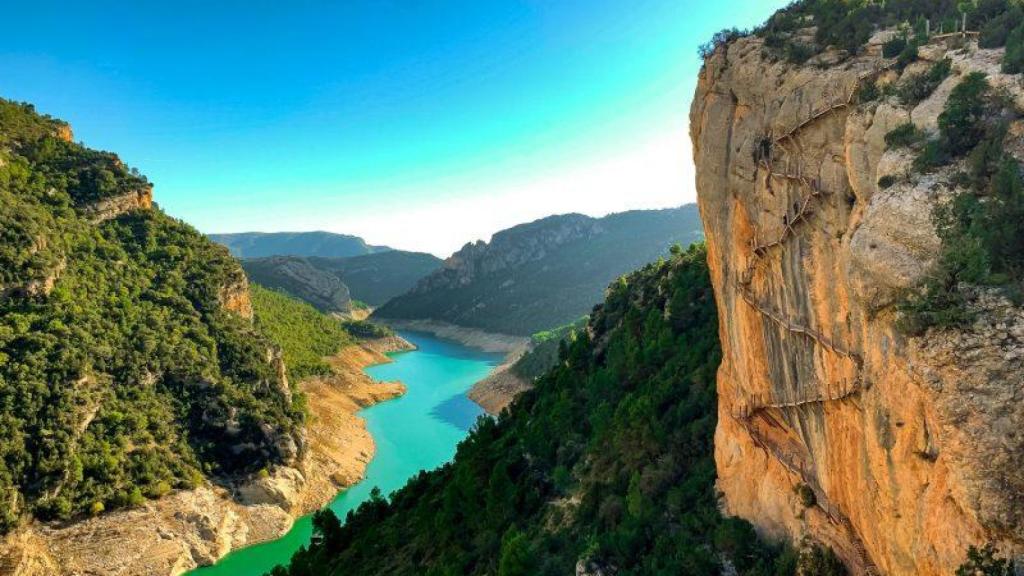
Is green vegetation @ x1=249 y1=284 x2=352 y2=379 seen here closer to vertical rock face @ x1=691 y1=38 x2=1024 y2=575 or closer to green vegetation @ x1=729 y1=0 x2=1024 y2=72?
vertical rock face @ x1=691 y1=38 x2=1024 y2=575

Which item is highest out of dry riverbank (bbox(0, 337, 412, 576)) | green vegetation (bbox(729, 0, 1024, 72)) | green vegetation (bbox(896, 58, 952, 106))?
green vegetation (bbox(729, 0, 1024, 72))

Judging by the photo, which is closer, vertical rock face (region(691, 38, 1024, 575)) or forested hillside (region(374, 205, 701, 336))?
vertical rock face (region(691, 38, 1024, 575))

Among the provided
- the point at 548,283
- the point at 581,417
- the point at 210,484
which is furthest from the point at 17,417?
the point at 548,283

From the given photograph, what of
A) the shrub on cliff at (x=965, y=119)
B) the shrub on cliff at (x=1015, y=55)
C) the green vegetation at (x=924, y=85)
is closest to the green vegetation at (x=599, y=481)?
the shrub on cliff at (x=965, y=119)

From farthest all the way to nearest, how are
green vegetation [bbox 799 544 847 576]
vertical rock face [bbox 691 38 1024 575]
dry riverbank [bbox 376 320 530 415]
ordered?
Answer: 1. dry riverbank [bbox 376 320 530 415]
2. green vegetation [bbox 799 544 847 576]
3. vertical rock face [bbox 691 38 1024 575]

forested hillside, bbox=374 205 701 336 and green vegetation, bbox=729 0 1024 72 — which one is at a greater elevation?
green vegetation, bbox=729 0 1024 72

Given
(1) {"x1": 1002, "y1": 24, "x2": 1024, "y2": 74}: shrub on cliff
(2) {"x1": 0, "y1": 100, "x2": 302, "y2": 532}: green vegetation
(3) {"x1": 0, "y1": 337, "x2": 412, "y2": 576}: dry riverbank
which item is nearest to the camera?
(1) {"x1": 1002, "y1": 24, "x2": 1024, "y2": 74}: shrub on cliff

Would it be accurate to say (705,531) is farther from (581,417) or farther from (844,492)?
(581,417)

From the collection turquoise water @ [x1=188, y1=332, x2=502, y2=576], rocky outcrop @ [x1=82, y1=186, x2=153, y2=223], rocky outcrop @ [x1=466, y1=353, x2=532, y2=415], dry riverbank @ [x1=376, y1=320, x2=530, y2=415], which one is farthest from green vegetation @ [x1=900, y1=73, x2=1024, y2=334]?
rocky outcrop @ [x1=82, y1=186, x2=153, y2=223]
